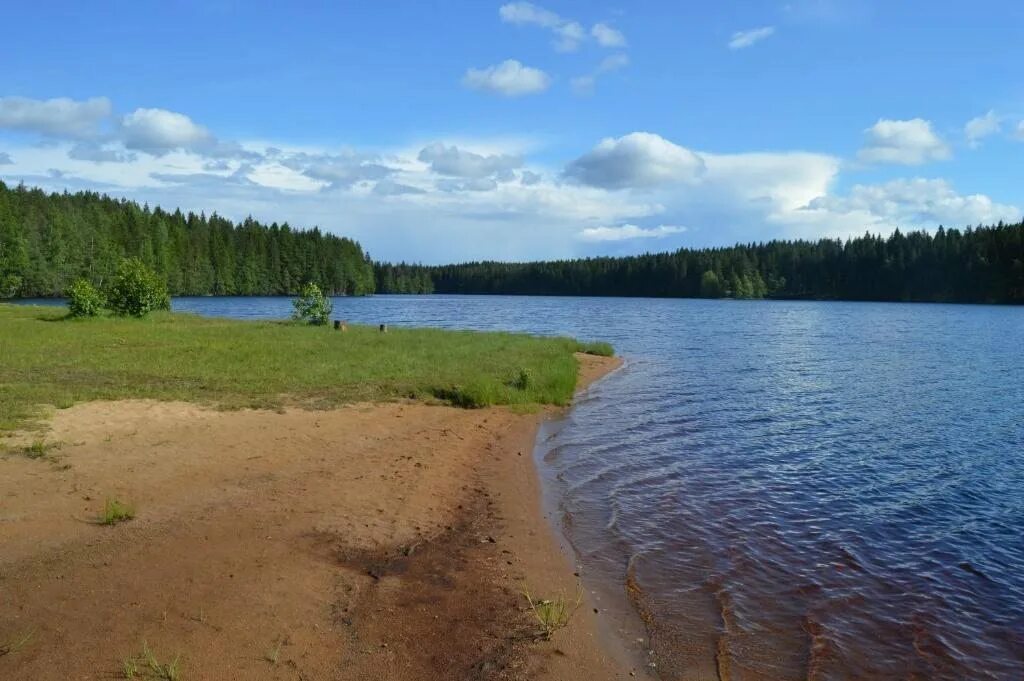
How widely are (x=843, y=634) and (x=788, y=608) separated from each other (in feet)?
2.30

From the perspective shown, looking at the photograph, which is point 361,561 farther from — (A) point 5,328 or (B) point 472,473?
(A) point 5,328

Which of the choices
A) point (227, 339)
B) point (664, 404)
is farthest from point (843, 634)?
point (227, 339)

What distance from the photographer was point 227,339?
103 ft

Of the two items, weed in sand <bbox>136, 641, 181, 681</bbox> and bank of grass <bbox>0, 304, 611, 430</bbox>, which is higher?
bank of grass <bbox>0, 304, 611, 430</bbox>

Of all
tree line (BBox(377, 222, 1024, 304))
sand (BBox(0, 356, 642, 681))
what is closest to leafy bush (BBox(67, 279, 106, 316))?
sand (BBox(0, 356, 642, 681))

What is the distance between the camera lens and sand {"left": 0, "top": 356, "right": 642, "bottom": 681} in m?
6.22

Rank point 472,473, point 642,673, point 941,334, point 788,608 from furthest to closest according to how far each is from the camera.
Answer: point 941,334, point 472,473, point 788,608, point 642,673

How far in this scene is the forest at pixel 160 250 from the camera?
9550 cm

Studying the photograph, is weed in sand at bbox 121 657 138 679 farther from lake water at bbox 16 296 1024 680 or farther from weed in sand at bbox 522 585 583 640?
lake water at bbox 16 296 1024 680

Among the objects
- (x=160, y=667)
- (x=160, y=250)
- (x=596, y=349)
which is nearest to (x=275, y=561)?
(x=160, y=667)

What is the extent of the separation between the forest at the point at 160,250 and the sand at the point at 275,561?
9622cm

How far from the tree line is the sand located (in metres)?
136

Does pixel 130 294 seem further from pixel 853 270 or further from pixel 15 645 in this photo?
pixel 853 270

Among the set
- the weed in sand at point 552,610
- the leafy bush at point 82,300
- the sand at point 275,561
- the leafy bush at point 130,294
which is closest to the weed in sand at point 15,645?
the sand at point 275,561
